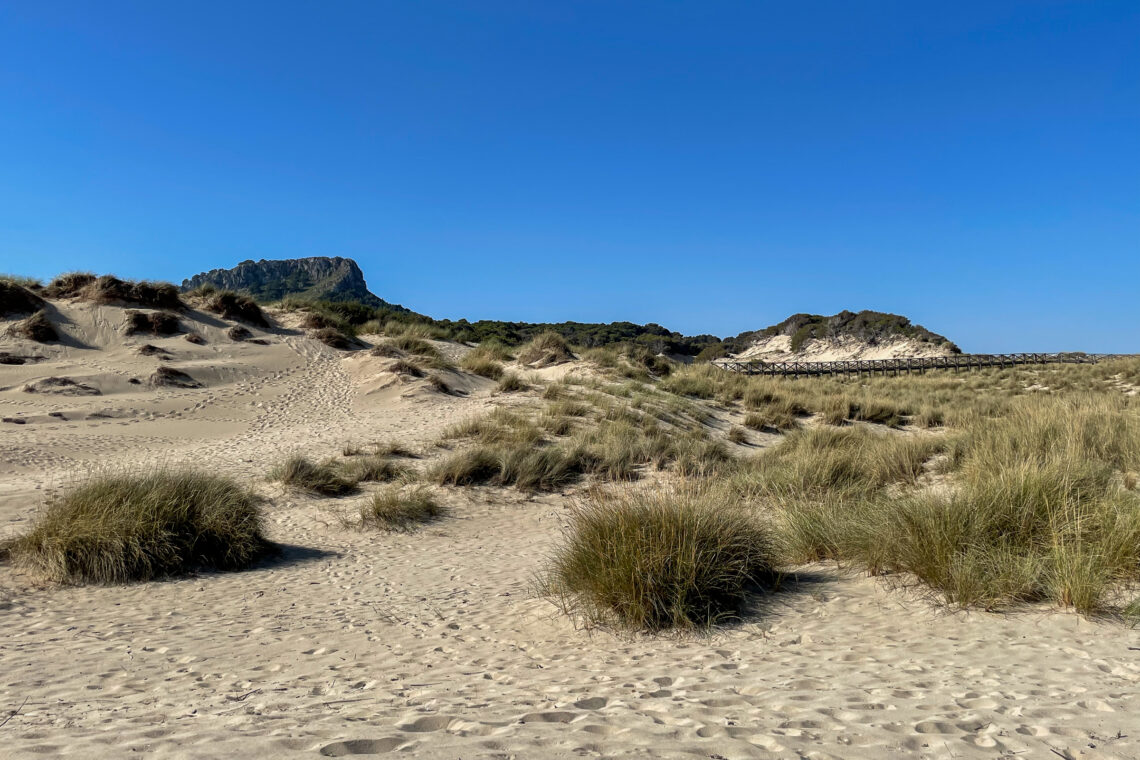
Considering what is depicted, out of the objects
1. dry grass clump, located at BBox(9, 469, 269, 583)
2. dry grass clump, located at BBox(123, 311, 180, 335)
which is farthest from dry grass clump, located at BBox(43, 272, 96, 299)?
dry grass clump, located at BBox(9, 469, 269, 583)

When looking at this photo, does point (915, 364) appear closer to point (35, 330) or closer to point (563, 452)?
point (563, 452)

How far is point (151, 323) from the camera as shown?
22750mm

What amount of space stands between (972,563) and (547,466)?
7.71 m

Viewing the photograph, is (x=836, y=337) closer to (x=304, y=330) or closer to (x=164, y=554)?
(x=304, y=330)

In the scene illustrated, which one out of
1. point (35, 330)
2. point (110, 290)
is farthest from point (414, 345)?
point (35, 330)

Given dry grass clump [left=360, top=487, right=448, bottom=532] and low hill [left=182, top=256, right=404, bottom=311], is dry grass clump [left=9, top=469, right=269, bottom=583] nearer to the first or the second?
dry grass clump [left=360, top=487, right=448, bottom=532]

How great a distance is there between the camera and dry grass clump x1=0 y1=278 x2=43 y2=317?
21391 mm

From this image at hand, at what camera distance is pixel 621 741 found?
2.89 metres

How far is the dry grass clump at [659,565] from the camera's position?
4.86m

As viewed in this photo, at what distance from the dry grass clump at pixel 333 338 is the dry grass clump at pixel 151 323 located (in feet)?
15.5

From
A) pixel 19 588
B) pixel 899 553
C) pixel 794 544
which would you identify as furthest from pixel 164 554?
pixel 899 553

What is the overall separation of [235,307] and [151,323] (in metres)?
3.40

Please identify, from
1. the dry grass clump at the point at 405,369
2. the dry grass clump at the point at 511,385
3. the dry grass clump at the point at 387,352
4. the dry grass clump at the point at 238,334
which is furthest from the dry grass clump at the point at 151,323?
the dry grass clump at the point at 511,385

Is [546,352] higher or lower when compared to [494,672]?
higher
